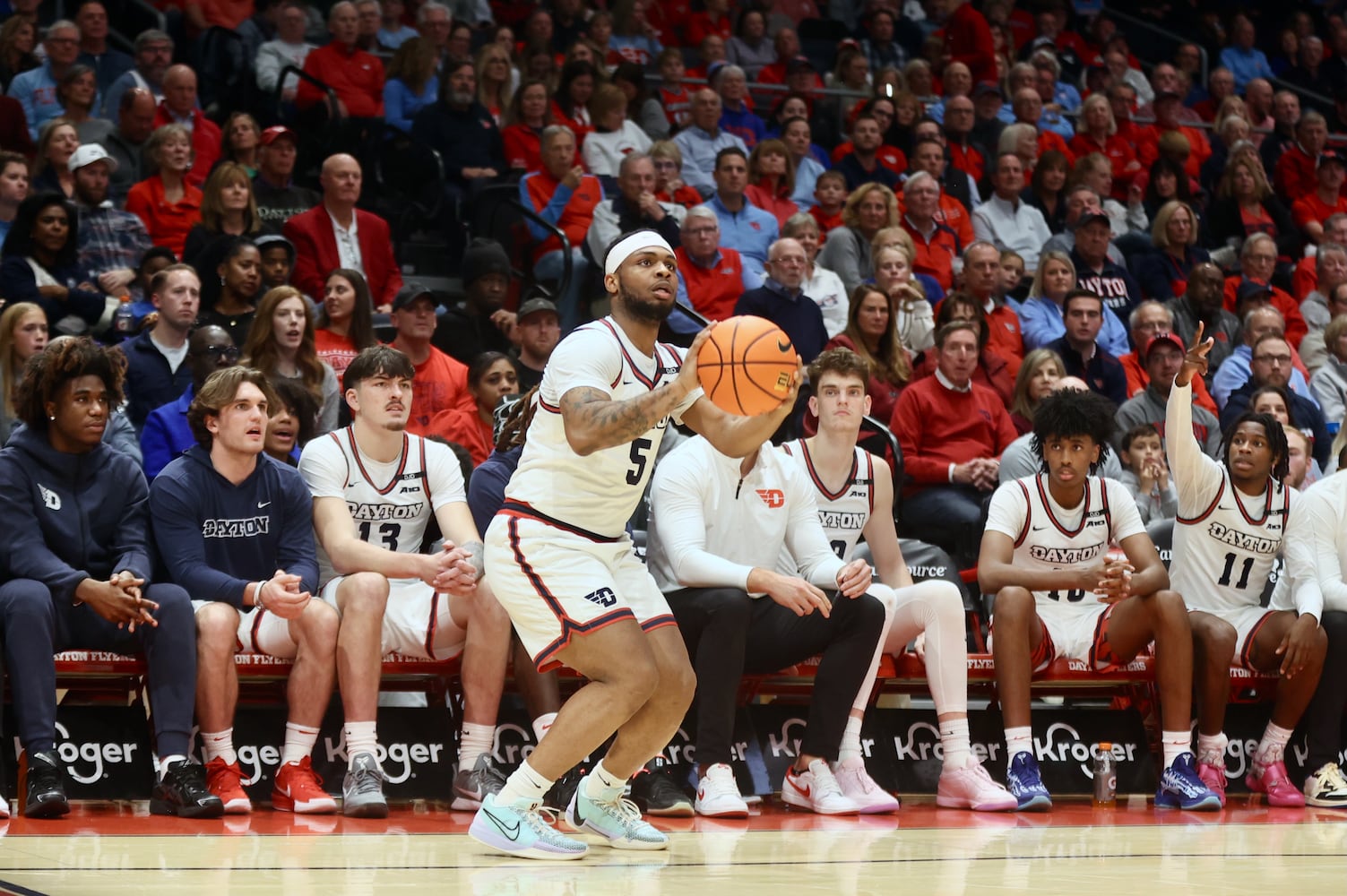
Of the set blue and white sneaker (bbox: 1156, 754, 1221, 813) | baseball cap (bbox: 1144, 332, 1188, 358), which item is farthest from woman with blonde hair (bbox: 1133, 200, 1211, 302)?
blue and white sneaker (bbox: 1156, 754, 1221, 813)

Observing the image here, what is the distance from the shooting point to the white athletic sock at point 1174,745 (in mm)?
7211

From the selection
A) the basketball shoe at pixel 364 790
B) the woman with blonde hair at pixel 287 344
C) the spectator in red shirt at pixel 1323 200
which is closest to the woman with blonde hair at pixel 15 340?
the woman with blonde hair at pixel 287 344

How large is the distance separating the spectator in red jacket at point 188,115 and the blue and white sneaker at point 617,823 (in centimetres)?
693

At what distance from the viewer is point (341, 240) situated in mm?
10273

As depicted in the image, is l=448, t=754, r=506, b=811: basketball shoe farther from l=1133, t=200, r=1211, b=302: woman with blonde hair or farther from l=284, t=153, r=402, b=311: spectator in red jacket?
l=1133, t=200, r=1211, b=302: woman with blonde hair

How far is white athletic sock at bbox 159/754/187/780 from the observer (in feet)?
20.3

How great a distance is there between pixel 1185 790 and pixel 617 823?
2.87 meters

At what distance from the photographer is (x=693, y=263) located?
11.3m

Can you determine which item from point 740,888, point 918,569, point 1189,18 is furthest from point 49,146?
point 1189,18

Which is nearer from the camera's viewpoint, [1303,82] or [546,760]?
[546,760]

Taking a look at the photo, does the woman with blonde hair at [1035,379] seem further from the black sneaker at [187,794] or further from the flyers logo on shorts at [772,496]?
the black sneaker at [187,794]

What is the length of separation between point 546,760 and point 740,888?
3.23 ft

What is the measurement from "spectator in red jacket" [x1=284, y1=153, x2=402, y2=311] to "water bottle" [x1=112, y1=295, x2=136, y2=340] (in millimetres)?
1124

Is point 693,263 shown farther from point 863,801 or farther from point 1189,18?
point 1189,18
